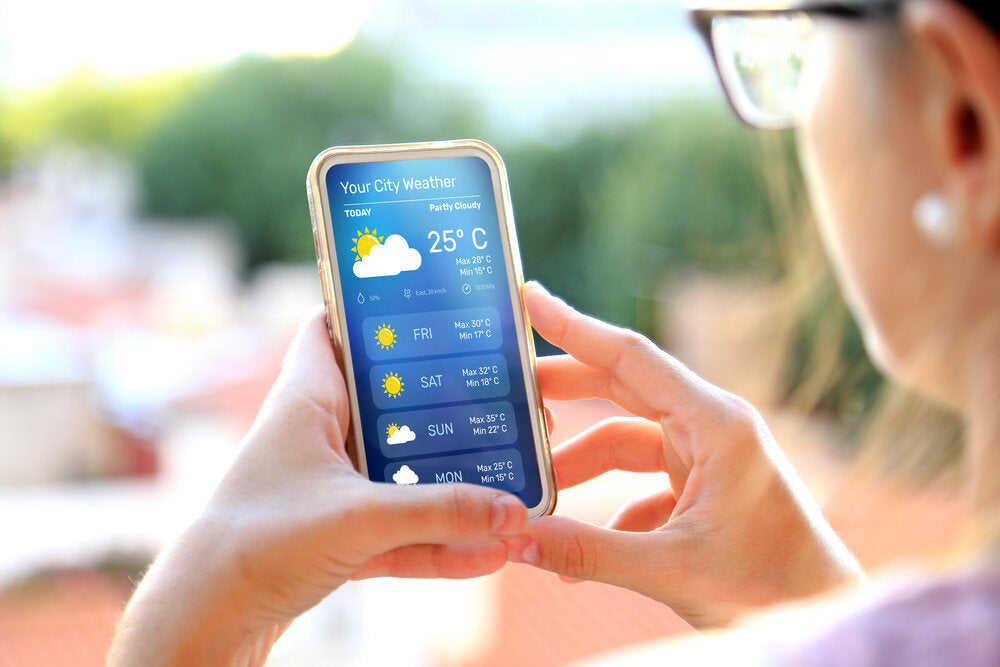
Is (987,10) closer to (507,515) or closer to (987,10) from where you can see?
(987,10)

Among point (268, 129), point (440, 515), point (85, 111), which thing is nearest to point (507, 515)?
point (440, 515)

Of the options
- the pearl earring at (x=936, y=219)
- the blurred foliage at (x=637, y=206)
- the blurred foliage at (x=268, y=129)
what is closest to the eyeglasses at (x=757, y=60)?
the pearl earring at (x=936, y=219)

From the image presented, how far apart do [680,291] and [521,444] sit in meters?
7.24

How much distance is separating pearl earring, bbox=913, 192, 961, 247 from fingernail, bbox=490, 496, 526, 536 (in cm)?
33

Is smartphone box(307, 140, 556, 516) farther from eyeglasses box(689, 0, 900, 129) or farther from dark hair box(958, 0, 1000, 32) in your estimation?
dark hair box(958, 0, 1000, 32)

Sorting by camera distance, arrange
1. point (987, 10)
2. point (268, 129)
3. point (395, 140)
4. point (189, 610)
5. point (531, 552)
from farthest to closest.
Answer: point (268, 129) < point (395, 140) < point (531, 552) < point (189, 610) < point (987, 10)

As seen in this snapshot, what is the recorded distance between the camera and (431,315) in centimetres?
80

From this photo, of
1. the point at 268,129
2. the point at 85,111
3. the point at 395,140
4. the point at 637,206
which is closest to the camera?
the point at 637,206

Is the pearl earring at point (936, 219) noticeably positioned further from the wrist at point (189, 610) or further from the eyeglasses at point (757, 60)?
the wrist at point (189, 610)

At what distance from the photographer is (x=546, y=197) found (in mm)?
11016

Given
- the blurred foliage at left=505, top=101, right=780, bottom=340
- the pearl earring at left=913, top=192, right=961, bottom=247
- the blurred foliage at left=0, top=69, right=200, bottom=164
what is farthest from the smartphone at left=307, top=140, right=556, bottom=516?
the blurred foliage at left=0, top=69, right=200, bottom=164

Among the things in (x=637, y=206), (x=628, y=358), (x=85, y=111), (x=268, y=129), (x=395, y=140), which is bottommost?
(x=637, y=206)

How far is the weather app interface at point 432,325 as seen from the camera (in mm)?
767

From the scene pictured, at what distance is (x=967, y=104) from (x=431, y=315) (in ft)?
1.57
